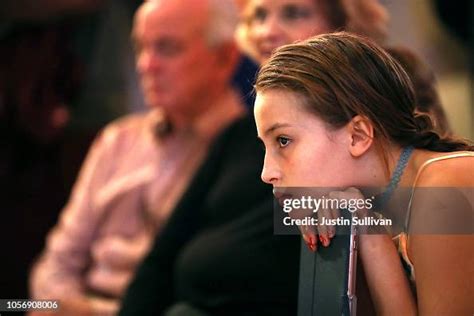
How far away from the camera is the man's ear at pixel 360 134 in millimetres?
857

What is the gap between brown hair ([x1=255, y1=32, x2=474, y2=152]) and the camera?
86 centimetres

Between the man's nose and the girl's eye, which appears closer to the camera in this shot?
the girl's eye

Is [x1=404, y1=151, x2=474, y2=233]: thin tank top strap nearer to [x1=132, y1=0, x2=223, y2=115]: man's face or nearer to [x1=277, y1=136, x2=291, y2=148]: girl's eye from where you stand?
[x1=277, y1=136, x2=291, y2=148]: girl's eye

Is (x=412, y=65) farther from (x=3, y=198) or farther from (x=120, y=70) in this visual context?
(x=3, y=198)

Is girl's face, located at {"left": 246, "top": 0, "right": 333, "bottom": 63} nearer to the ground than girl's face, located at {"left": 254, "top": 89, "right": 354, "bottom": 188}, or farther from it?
farther from it

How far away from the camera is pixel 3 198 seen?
5.55 feet

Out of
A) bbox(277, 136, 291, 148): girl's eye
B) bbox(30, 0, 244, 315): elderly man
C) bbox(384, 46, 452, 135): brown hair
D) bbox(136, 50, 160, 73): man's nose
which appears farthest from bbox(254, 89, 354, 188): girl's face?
bbox(136, 50, 160, 73): man's nose

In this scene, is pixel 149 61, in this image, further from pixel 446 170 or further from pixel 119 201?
pixel 446 170

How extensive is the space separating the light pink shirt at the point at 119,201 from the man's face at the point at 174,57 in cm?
5

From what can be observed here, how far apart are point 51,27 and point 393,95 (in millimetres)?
1101

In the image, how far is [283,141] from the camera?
876mm

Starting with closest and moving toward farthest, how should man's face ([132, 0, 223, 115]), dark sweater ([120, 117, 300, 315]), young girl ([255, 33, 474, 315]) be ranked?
1. young girl ([255, 33, 474, 315])
2. dark sweater ([120, 117, 300, 315])
3. man's face ([132, 0, 223, 115])

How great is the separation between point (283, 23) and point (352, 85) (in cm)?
23

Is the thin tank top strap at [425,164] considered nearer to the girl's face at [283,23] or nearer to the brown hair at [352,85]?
the brown hair at [352,85]
